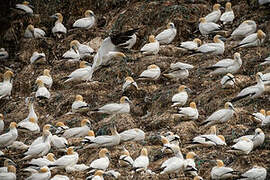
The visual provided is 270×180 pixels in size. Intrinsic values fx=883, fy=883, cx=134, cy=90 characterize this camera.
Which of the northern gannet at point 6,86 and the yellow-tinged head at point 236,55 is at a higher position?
the yellow-tinged head at point 236,55

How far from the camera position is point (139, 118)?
67.9ft

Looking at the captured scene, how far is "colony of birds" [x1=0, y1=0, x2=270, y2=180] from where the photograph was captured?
16.8 metres

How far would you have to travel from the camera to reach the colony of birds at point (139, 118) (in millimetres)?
16781

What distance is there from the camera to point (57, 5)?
28688mm

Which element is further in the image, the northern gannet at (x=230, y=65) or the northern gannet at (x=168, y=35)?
the northern gannet at (x=168, y=35)

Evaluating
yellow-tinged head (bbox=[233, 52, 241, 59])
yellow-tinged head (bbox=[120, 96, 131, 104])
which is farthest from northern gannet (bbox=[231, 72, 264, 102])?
yellow-tinged head (bbox=[120, 96, 131, 104])

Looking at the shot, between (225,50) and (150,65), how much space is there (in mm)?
Answer: 2513

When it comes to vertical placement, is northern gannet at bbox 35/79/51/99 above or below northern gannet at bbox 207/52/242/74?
below

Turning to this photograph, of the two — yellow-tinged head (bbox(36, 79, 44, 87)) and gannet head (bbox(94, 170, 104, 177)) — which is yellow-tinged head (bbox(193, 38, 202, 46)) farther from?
gannet head (bbox(94, 170, 104, 177))

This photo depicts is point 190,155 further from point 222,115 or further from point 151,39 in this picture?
point 151,39

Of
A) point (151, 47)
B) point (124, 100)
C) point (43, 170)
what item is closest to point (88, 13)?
point (151, 47)

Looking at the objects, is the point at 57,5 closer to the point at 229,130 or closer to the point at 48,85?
the point at 48,85

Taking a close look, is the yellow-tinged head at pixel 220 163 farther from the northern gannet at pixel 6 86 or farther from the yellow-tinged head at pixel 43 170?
the northern gannet at pixel 6 86

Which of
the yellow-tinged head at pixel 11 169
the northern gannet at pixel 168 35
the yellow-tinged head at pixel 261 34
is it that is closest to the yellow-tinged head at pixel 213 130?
the yellow-tinged head at pixel 11 169
